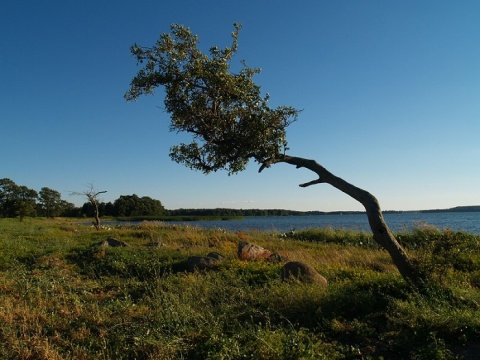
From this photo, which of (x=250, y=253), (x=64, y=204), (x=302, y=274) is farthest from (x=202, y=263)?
(x=64, y=204)

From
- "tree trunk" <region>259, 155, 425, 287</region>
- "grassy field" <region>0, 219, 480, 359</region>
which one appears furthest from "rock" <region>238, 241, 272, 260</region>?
"tree trunk" <region>259, 155, 425, 287</region>

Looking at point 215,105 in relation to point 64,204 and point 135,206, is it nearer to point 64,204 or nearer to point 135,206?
point 135,206

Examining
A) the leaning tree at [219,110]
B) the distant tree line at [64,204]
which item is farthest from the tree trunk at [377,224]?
the distant tree line at [64,204]

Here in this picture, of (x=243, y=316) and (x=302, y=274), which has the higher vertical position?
(x=302, y=274)

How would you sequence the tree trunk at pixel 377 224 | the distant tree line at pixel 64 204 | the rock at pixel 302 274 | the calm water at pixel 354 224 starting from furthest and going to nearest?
the distant tree line at pixel 64 204 → the calm water at pixel 354 224 → the rock at pixel 302 274 → the tree trunk at pixel 377 224

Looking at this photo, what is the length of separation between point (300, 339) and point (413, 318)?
2005mm

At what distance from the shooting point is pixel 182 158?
9852mm

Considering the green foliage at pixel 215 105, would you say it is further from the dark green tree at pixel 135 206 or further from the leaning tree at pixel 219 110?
the dark green tree at pixel 135 206

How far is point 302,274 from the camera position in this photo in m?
9.21

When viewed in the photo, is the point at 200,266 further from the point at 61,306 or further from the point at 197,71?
the point at 197,71

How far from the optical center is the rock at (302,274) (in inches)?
356

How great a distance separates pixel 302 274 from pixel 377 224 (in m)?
2.20

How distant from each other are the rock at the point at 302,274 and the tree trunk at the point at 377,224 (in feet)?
5.68

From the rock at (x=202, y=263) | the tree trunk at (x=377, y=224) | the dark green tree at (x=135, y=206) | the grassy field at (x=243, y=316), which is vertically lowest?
the grassy field at (x=243, y=316)
